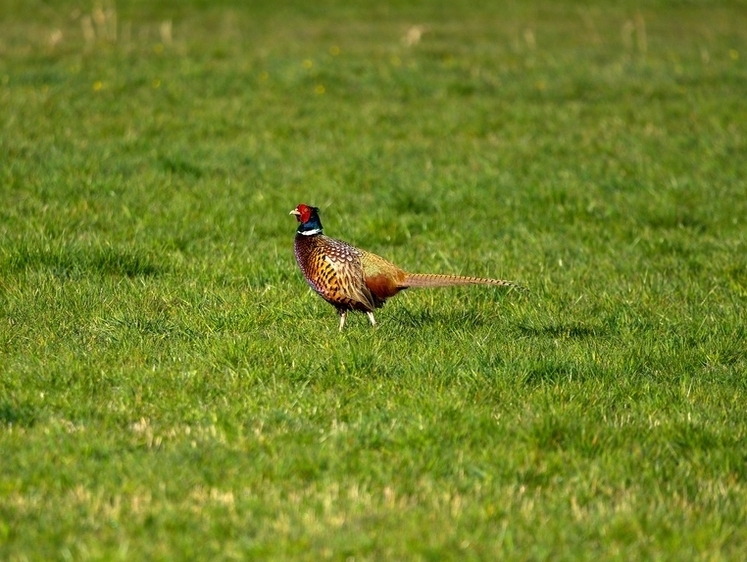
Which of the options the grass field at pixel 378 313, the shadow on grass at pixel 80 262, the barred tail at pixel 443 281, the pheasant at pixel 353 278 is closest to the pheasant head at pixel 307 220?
the pheasant at pixel 353 278

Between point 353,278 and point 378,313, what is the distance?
828 millimetres

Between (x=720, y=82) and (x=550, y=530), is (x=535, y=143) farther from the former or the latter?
(x=550, y=530)

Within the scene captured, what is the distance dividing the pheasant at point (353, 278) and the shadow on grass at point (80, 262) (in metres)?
1.81

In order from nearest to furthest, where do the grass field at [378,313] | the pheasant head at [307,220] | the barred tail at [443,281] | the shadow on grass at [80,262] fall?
the grass field at [378,313]
the barred tail at [443,281]
the pheasant head at [307,220]
the shadow on grass at [80,262]

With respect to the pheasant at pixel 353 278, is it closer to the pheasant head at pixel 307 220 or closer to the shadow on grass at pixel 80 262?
the pheasant head at pixel 307 220

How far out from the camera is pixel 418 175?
12.1m

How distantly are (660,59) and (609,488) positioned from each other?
15.3 m

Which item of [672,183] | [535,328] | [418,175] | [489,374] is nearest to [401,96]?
[418,175]

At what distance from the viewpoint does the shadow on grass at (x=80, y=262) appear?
858cm

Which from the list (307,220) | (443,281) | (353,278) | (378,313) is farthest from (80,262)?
(443,281)

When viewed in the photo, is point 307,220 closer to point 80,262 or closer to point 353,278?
point 353,278

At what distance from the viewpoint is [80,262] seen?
8.73 m

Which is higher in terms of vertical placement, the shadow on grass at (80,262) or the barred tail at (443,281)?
the barred tail at (443,281)

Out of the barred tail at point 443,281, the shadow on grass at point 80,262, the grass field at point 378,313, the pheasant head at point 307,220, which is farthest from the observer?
the shadow on grass at point 80,262
